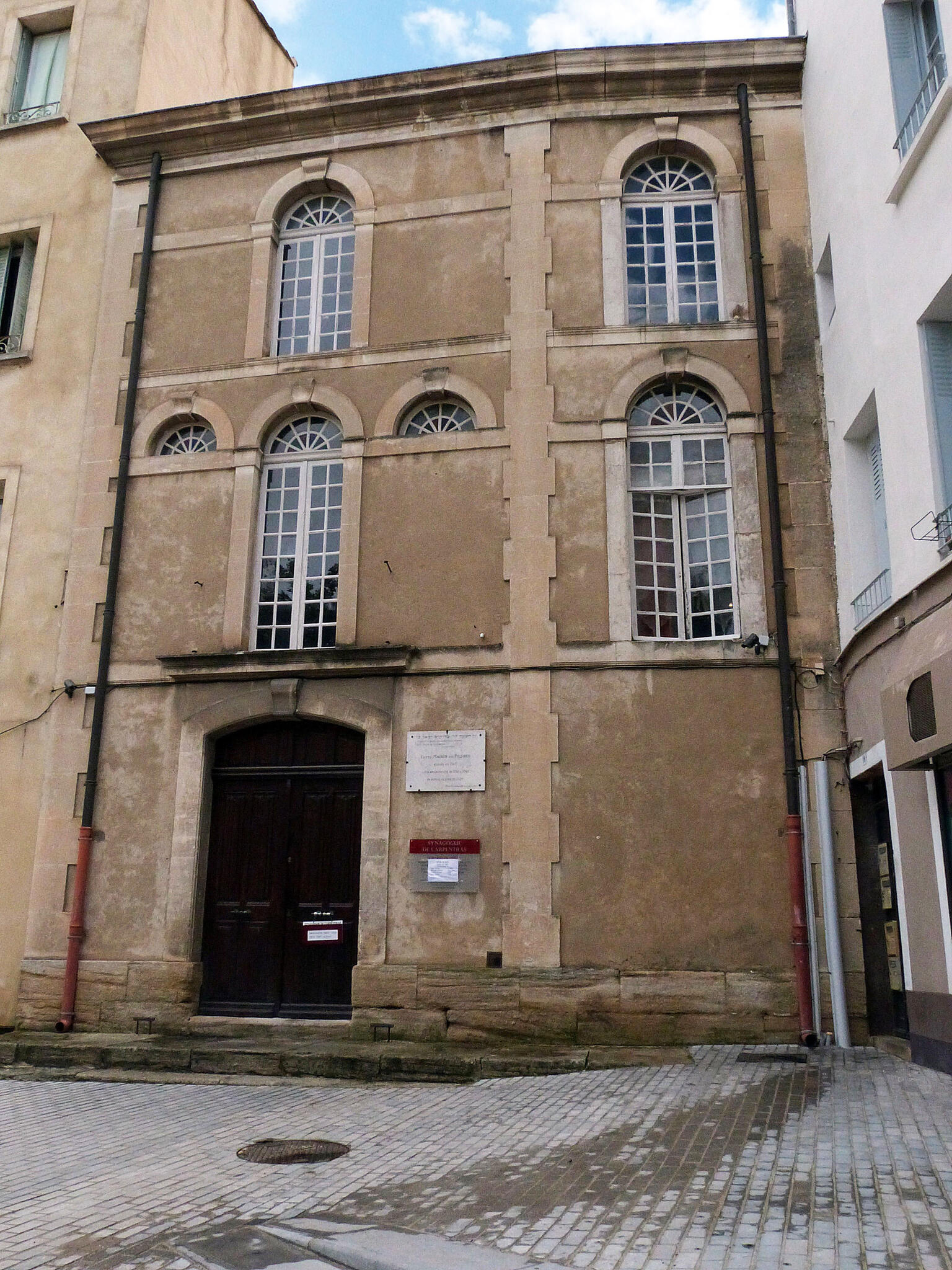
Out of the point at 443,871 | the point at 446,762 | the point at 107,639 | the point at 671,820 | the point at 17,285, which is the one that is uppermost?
the point at 17,285

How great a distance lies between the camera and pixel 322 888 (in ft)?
37.0

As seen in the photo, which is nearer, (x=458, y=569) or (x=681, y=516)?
(x=458, y=569)

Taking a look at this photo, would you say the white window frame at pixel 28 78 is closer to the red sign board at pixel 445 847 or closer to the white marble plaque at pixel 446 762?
the white marble plaque at pixel 446 762

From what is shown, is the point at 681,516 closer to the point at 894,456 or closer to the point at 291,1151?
the point at 894,456

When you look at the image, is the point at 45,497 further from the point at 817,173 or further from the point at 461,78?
the point at 817,173

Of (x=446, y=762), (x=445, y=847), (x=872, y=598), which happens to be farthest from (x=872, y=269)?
(x=445, y=847)

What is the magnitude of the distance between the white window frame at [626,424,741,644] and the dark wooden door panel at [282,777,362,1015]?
3.52 m

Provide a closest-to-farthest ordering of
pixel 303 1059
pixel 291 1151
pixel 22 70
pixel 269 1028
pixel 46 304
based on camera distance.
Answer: pixel 291 1151 < pixel 303 1059 < pixel 269 1028 < pixel 46 304 < pixel 22 70

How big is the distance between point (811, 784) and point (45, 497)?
9.06m

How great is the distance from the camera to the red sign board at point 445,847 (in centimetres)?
1072

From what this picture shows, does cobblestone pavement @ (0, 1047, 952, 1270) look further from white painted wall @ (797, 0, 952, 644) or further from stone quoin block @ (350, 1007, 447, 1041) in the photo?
white painted wall @ (797, 0, 952, 644)

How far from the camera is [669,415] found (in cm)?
1184

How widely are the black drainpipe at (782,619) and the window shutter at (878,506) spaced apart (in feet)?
3.08

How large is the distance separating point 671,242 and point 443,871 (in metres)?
7.31
